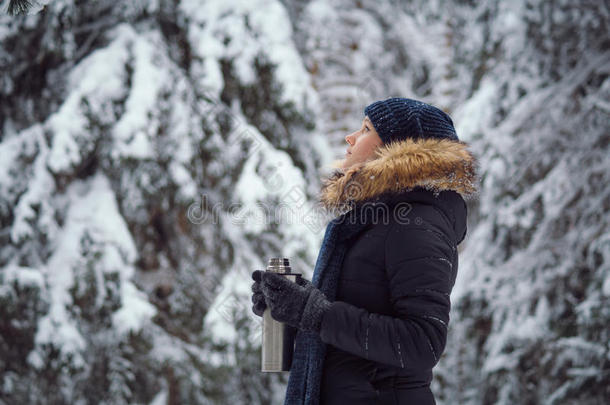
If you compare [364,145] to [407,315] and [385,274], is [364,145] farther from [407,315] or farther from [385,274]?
[407,315]

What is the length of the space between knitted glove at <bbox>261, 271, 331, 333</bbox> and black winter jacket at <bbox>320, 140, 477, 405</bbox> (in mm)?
31

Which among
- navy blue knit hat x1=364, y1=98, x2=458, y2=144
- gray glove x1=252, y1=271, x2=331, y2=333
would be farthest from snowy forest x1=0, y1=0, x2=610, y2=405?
gray glove x1=252, y1=271, x2=331, y2=333

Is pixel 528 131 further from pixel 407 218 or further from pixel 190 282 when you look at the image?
pixel 407 218

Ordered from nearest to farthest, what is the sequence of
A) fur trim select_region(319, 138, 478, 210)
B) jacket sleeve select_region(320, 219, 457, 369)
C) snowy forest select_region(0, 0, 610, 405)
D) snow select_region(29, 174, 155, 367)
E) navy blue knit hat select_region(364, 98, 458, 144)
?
jacket sleeve select_region(320, 219, 457, 369), fur trim select_region(319, 138, 478, 210), navy blue knit hat select_region(364, 98, 458, 144), snow select_region(29, 174, 155, 367), snowy forest select_region(0, 0, 610, 405)

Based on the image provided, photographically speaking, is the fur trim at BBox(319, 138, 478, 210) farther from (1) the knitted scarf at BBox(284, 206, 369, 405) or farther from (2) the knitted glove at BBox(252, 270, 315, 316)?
(2) the knitted glove at BBox(252, 270, 315, 316)

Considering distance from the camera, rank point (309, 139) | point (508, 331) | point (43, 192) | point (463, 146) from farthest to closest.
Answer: point (309, 139) → point (508, 331) → point (43, 192) → point (463, 146)

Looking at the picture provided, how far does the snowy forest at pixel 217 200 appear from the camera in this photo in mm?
4910

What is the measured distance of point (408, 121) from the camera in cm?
189

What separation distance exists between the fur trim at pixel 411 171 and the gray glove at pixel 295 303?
34cm

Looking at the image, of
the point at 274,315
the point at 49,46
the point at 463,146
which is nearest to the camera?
the point at 274,315

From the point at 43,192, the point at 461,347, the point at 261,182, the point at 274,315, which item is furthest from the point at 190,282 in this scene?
the point at 274,315

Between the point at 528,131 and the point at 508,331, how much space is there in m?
1.93

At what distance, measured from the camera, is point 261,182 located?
17.8 feet

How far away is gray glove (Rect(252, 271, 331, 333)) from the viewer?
163 cm
